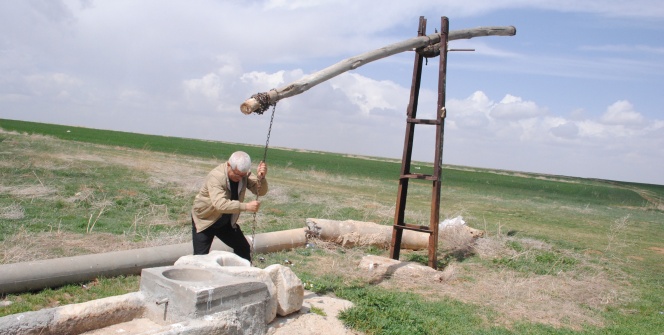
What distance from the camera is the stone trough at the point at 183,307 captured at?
475 centimetres

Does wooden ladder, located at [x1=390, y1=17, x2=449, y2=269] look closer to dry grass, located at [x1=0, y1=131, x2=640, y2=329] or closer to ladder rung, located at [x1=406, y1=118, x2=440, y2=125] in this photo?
ladder rung, located at [x1=406, y1=118, x2=440, y2=125]

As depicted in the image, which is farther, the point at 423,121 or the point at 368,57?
the point at 423,121

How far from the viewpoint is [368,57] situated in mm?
8172

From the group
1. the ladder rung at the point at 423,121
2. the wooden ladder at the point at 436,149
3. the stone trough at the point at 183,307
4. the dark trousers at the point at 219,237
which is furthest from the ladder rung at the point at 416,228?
the stone trough at the point at 183,307

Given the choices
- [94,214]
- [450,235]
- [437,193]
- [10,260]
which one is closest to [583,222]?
[450,235]

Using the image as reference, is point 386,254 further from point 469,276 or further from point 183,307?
point 183,307

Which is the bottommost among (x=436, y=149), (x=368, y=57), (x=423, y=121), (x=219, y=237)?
(x=219, y=237)

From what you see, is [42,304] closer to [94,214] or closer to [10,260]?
[10,260]

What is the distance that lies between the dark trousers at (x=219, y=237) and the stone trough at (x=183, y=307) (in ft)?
2.35

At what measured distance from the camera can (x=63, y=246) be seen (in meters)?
8.45

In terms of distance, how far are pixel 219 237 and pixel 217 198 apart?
31.7 inches

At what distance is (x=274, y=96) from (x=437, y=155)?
142 inches

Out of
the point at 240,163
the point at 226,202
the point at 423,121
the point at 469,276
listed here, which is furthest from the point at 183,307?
the point at 469,276

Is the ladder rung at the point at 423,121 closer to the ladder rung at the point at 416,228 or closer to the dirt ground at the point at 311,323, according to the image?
the ladder rung at the point at 416,228
